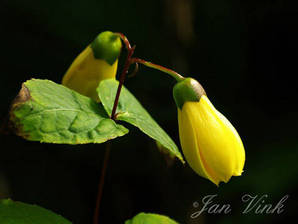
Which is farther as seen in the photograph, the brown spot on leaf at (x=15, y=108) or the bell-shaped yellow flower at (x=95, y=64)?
the bell-shaped yellow flower at (x=95, y=64)

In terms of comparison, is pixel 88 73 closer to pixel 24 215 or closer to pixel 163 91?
pixel 24 215

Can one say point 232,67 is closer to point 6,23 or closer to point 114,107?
point 6,23

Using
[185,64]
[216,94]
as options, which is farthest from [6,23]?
[216,94]

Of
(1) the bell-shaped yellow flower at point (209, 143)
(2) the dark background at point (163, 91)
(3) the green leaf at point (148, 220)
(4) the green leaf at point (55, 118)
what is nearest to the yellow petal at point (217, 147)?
(1) the bell-shaped yellow flower at point (209, 143)

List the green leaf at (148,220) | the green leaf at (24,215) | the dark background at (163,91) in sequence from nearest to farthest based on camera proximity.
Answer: the green leaf at (24,215), the green leaf at (148,220), the dark background at (163,91)

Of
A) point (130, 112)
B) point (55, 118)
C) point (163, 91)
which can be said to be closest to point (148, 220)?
point (130, 112)

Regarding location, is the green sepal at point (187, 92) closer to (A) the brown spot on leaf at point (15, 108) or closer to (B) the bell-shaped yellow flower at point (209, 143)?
(B) the bell-shaped yellow flower at point (209, 143)
